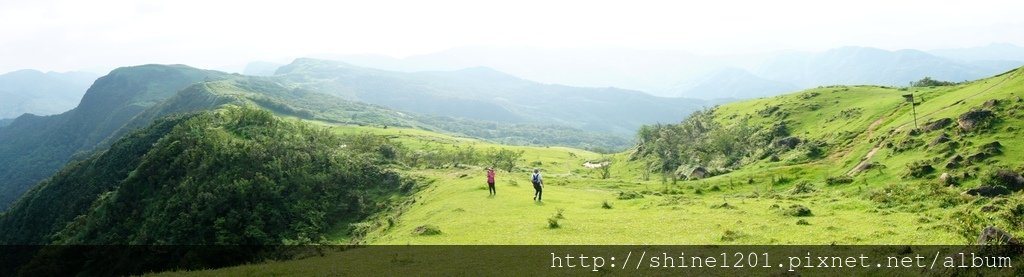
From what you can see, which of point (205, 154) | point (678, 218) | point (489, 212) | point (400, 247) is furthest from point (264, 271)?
point (205, 154)

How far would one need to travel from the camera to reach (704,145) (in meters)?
132

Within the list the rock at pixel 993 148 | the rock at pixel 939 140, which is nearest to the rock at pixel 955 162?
the rock at pixel 993 148

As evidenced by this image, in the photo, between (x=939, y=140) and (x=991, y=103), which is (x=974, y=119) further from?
(x=939, y=140)

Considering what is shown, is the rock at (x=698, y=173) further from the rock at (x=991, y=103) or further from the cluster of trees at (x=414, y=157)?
the cluster of trees at (x=414, y=157)

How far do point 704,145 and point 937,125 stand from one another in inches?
2565

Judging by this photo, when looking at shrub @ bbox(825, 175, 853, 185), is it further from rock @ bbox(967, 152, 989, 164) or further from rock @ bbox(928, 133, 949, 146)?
rock @ bbox(928, 133, 949, 146)

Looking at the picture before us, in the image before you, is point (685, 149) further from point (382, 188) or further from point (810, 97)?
point (382, 188)

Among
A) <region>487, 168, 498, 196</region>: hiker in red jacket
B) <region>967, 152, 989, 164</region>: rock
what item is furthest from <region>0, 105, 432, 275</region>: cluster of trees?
<region>967, 152, 989, 164</region>: rock

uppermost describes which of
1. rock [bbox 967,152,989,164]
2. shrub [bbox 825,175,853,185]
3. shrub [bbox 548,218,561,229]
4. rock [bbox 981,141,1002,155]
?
rock [bbox 981,141,1002,155]

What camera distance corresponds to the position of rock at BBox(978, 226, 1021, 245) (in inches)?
799

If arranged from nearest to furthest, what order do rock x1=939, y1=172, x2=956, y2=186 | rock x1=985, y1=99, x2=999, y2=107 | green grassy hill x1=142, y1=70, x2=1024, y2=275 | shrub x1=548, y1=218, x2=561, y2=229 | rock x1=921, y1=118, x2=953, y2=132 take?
green grassy hill x1=142, y1=70, x2=1024, y2=275 → shrub x1=548, y1=218, x2=561, y2=229 → rock x1=939, y1=172, x2=956, y2=186 → rock x1=985, y1=99, x2=999, y2=107 → rock x1=921, y1=118, x2=953, y2=132

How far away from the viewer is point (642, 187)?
233 ft

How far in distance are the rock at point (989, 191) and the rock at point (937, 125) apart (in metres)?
28.1

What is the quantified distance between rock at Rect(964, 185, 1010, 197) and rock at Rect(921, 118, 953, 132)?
28135mm
